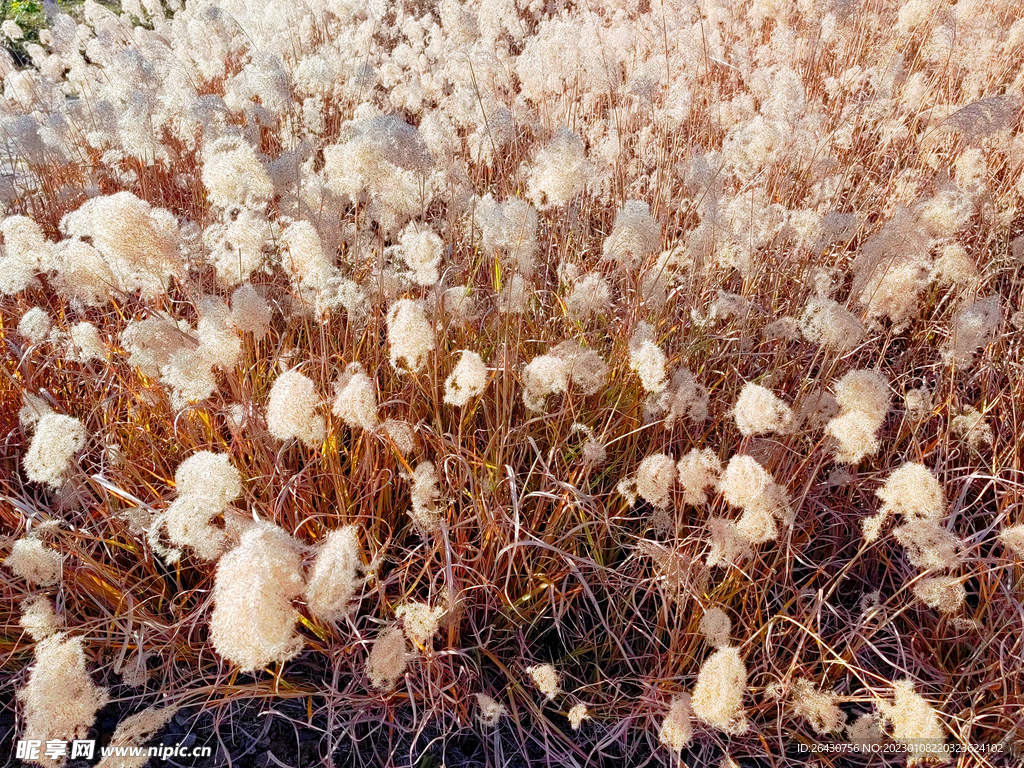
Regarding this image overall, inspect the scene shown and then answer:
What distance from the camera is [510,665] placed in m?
1.62

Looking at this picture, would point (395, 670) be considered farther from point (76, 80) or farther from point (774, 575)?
point (76, 80)

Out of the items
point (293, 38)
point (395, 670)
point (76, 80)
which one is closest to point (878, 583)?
point (395, 670)

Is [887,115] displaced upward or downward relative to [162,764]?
upward

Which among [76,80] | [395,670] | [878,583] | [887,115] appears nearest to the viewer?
[395,670]

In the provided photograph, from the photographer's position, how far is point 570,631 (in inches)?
67.6

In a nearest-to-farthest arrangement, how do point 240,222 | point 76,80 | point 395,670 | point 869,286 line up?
1. point 395,670
2. point 240,222
3. point 869,286
4. point 76,80

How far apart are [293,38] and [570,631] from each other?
3376mm

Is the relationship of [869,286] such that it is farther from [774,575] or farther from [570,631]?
[570,631]

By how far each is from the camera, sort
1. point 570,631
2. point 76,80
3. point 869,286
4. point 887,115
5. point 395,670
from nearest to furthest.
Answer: point 395,670
point 869,286
point 570,631
point 887,115
point 76,80

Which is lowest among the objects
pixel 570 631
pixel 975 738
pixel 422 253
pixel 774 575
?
pixel 975 738

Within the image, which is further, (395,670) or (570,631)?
(570,631)

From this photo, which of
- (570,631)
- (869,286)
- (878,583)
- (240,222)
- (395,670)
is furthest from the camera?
(878,583)

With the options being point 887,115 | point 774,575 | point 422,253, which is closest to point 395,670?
point 422,253

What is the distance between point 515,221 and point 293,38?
8.89 feet
